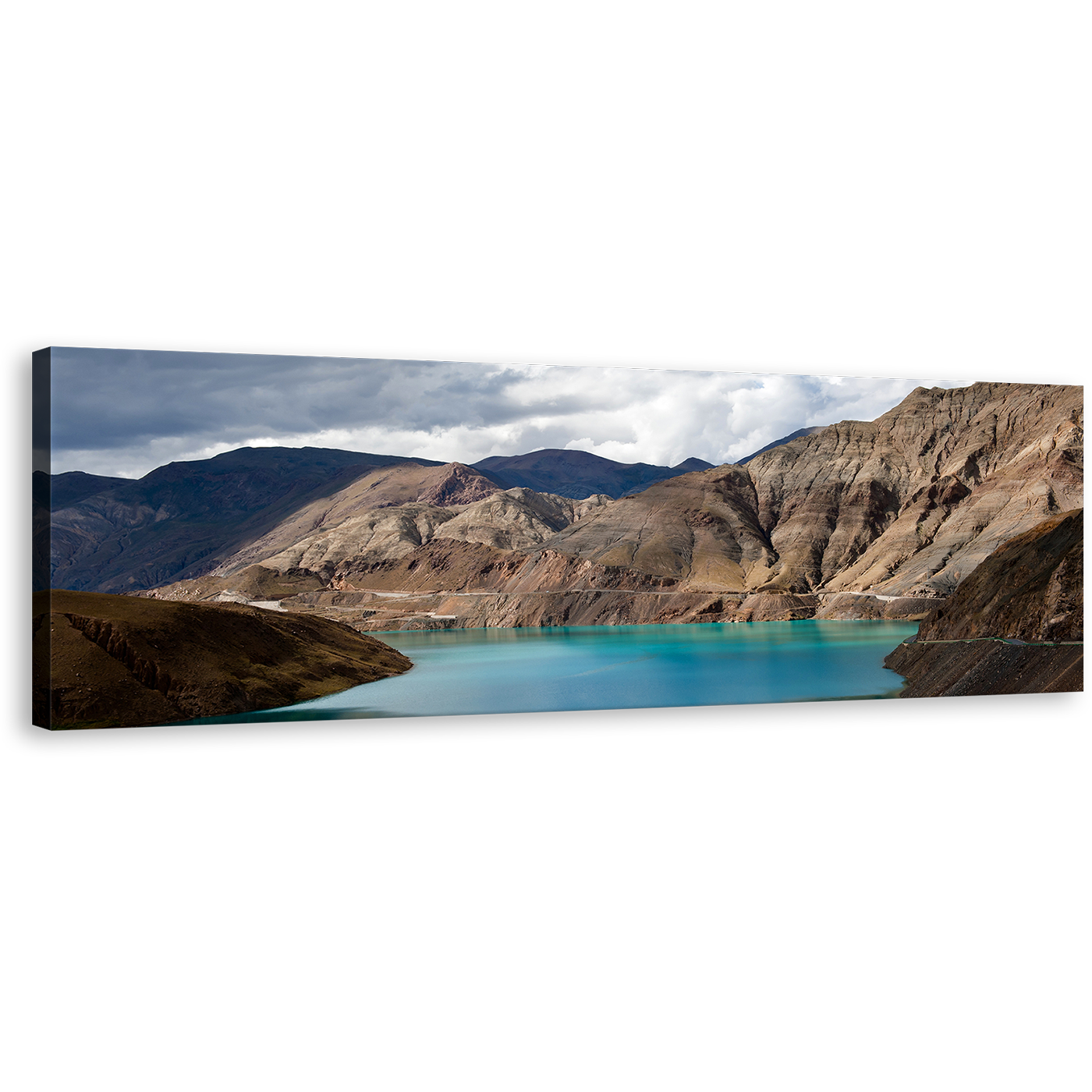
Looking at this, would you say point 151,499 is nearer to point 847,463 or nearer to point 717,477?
point 717,477

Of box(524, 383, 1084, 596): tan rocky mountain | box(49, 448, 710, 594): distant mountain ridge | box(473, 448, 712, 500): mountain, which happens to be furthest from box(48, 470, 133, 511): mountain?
box(524, 383, 1084, 596): tan rocky mountain

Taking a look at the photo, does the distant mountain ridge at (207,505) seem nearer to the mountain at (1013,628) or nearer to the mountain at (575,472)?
the mountain at (575,472)

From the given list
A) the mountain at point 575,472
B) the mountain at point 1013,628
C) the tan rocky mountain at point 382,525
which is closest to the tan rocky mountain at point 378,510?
the tan rocky mountain at point 382,525

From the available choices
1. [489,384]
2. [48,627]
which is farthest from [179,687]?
[489,384]

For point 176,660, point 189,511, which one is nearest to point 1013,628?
point 176,660

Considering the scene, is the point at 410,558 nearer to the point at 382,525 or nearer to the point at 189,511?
the point at 382,525

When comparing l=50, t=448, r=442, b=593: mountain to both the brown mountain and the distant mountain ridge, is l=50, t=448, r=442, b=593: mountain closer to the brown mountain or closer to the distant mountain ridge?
the distant mountain ridge
